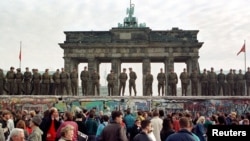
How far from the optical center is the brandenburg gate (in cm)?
3803

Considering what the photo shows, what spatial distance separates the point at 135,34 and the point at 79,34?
186 inches

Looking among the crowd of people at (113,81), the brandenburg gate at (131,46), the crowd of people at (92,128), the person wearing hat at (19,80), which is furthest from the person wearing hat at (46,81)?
the crowd of people at (92,128)

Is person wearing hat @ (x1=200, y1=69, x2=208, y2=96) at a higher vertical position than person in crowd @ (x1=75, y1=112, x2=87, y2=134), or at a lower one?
higher

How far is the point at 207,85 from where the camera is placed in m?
29.1

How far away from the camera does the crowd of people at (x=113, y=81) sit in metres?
28.0

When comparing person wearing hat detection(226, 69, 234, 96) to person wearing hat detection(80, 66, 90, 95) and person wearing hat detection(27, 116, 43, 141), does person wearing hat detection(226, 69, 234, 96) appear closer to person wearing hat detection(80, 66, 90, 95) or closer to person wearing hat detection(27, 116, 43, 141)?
person wearing hat detection(80, 66, 90, 95)

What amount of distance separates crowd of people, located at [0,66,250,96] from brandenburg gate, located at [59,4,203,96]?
8.38 m

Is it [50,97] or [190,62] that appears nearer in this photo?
[50,97]

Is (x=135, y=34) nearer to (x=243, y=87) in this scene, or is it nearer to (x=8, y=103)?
(x=243, y=87)

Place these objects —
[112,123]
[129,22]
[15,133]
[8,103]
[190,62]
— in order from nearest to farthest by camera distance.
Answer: [15,133] → [112,123] → [8,103] → [190,62] → [129,22]

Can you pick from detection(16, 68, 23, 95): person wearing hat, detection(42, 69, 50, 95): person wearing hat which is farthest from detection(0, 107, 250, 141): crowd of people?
detection(16, 68, 23, 95): person wearing hat

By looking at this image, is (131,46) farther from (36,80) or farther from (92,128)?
(92,128)

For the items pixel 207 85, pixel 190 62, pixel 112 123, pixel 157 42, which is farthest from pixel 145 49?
pixel 112 123

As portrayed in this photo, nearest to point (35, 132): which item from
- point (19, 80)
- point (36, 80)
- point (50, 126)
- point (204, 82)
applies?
point (50, 126)
